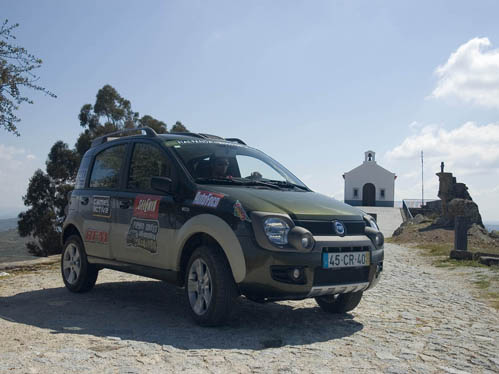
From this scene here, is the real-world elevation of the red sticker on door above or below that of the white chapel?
below

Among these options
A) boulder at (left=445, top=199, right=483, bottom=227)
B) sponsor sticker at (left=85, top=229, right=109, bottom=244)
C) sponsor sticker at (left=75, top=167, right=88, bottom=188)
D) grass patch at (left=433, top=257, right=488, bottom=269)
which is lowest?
grass patch at (left=433, top=257, right=488, bottom=269)

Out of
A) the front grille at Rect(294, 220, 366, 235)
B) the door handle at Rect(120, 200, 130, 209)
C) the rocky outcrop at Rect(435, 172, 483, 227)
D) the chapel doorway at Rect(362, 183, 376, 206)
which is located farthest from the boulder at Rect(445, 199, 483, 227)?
the chapel doorway at Rect(362, 183, 376, 206)

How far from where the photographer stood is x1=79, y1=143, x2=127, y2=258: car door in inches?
247

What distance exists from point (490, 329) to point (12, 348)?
455 cm

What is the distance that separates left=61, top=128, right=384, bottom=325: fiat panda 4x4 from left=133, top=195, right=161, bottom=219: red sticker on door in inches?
0.5

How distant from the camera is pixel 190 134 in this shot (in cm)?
632

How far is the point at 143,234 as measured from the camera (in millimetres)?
5652

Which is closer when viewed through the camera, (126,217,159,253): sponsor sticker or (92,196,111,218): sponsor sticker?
(126,217,159,253): sponsor sticker

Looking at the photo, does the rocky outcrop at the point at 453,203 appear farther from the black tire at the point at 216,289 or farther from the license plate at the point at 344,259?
the black tire at the point at 216,289

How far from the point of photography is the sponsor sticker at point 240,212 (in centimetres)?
458

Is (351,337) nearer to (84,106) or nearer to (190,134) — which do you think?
(190,134)

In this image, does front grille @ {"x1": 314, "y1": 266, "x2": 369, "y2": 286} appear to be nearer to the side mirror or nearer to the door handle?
the side mirror

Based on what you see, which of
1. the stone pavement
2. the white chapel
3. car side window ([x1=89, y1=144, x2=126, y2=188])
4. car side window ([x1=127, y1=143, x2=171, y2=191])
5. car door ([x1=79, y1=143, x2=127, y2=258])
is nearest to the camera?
car side window ([x1=127, y1=143, x2=171, y2=191])

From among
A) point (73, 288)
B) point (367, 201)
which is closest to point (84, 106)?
point (367, 201)
